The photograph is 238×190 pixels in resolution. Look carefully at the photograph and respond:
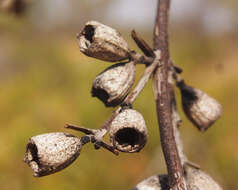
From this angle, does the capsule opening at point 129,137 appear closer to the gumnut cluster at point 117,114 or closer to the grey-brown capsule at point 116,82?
the gumnut cluster at point 117,114

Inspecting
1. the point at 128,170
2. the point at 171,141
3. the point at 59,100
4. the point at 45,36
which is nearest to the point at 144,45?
the point at 171,141

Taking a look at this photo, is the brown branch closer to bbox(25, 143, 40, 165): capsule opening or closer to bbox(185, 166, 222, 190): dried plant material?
bbox(185, 166, 222, 190): dried plant material

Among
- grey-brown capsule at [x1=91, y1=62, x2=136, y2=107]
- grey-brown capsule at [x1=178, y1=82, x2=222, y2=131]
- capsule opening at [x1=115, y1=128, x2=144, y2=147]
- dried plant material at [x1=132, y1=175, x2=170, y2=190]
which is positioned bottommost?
dried plant material at [x1=132, y1=175, x2=170, y2=190]

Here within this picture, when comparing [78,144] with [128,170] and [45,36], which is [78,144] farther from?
[45,36]

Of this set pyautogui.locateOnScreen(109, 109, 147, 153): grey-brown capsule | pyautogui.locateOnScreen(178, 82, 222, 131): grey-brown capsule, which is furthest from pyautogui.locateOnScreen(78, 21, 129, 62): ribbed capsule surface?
pyautogui.locateOnScreen(178, 82, 222, 131): grey-brown capsule

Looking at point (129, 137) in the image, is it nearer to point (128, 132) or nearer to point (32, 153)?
point (128, 132)

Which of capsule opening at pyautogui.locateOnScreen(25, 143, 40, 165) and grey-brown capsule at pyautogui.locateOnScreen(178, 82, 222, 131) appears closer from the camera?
capsule opening at pyautogui.locateOnScreen(25, 143, 40, 165)
